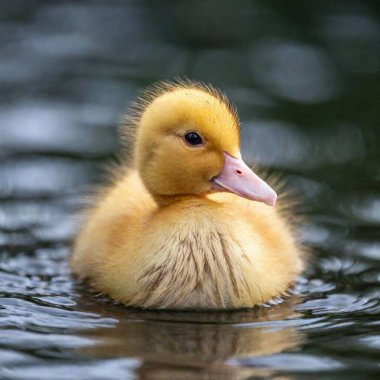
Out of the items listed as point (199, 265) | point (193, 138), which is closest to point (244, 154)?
point (193, 138)

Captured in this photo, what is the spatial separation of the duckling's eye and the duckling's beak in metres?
0.16

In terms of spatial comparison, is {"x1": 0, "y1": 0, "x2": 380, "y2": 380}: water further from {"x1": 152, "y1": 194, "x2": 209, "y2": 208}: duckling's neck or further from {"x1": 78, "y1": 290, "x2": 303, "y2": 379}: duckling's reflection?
{"x1": 152, "y1": 194, "x2": 209, "y2": 208}: duckling's neck

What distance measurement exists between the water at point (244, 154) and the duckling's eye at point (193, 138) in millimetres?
939

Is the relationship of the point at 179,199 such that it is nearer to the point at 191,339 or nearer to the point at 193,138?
the point at 193,138

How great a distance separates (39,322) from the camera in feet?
20.4

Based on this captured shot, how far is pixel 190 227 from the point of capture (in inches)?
260

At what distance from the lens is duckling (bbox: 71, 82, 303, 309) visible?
21.3ft

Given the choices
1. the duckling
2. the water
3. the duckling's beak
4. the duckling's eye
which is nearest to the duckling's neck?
the duckling

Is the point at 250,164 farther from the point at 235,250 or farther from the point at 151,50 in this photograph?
the point at 151,50

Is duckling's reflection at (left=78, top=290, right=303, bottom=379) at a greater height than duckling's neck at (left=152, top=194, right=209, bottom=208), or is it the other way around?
duckling's neck at (left=152, top=194, right=209, bottom=208)

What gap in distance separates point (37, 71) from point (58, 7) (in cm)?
170

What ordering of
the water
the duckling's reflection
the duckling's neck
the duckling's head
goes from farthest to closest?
the duckling's neck → the duckling's head → the water → the duckling's reflection

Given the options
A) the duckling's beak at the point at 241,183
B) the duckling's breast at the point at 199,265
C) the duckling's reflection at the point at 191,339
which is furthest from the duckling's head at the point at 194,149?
the duckling's reflection at the point at 191,339

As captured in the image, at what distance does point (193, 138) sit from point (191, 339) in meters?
1.18
